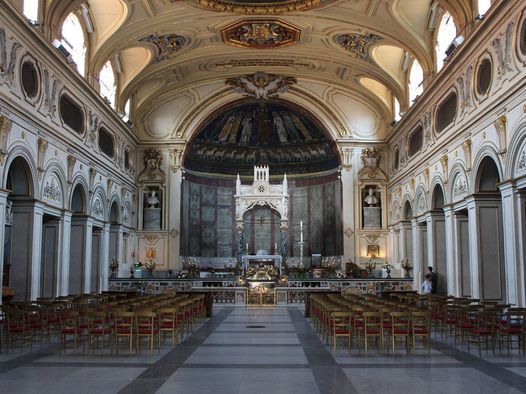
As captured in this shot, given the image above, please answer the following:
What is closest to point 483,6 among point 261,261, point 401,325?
point 401,325

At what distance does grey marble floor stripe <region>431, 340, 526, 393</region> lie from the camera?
29.2ft

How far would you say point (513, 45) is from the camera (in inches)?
639

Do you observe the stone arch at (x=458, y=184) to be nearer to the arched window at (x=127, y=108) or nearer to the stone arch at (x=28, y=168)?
the stone arch at (x=28, y=168)

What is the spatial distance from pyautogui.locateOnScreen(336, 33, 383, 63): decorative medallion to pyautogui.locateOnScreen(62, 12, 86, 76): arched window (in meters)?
10.6

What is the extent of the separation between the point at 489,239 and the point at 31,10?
15914mm

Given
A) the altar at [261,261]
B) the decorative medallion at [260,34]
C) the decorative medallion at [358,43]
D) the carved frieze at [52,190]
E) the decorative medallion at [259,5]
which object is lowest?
→ the altar at [261,261]

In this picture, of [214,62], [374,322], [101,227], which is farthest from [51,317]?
[214,62]

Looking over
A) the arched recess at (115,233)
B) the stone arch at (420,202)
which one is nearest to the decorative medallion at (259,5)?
the stone arch at (420,202)

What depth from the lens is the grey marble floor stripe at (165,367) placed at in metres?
8.50

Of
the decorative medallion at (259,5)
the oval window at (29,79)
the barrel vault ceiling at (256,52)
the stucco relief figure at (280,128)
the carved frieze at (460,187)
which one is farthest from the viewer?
the stucco relief figure at (280,128)

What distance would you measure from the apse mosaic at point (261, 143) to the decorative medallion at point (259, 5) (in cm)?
1171

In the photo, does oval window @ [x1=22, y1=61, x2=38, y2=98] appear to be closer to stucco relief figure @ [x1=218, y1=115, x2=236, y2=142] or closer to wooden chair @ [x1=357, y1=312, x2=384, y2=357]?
wooden chair @ [x1=357, y1=312, x2=384, y2=357]

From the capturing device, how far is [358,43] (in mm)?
26500

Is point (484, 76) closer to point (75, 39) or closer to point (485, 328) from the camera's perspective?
point (485, 328)
